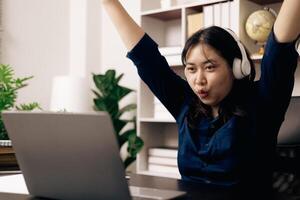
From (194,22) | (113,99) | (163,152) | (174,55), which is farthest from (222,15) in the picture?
(113,99)

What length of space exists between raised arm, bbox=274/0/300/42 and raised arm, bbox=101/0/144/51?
40cm

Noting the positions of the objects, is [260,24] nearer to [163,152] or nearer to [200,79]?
[163,152]

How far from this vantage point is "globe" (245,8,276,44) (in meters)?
2.12

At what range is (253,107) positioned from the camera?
1.10 metres

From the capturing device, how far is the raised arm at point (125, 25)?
1170 mm

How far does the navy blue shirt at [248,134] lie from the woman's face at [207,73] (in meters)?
0.08

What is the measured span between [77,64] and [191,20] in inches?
52.9

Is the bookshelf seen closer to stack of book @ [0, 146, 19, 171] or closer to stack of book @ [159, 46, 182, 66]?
stack of book @ [159, 46, 182, 66]

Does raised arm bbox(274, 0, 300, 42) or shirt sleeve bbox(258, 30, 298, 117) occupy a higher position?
raised arm bbox(274, 0, 300, 42)

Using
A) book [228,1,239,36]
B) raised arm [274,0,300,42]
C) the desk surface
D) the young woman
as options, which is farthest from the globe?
the desk surface

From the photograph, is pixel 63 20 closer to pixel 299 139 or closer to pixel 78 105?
pixel 78 105

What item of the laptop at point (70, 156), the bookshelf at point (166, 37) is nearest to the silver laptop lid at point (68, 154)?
the laptop at point (70, 156)

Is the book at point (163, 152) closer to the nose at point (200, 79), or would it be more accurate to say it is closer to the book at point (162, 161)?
the book at point (162, 161)

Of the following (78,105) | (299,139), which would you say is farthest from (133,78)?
(299,139)
